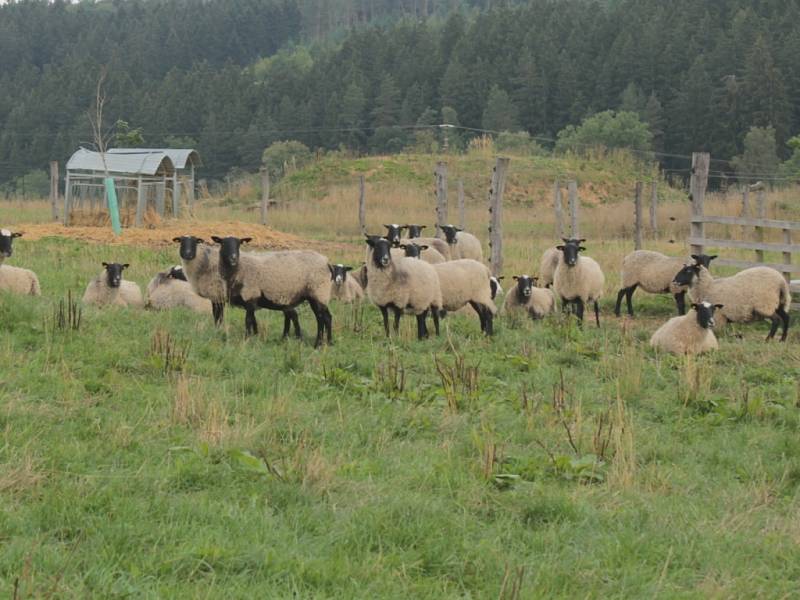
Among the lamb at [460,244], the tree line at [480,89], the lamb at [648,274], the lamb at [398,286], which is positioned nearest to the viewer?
the lamb at [398,286]

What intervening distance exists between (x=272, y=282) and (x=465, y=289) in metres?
3.31

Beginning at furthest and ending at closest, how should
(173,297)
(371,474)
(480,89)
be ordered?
(480,89)
(173,297)
(371,474)

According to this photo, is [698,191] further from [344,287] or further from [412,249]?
[344,287]

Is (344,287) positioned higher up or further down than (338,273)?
further down

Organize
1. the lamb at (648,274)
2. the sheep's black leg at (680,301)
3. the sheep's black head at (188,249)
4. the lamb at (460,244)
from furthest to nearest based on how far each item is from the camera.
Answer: the lamb at (460,244) < the lamb at (648,274) < the sheep's black leg at (680,301) < the sheep's black head at (188,249)

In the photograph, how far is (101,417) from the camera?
7.17 m

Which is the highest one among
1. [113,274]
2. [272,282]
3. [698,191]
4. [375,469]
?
[698,191]

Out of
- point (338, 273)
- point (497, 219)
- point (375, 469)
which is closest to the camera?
point (375, 469)

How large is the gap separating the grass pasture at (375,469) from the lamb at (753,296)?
3121 mm

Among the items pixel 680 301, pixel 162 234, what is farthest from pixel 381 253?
pixel 162 234

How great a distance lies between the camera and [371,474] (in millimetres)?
6457

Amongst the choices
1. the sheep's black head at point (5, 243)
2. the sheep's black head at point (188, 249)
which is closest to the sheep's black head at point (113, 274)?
the sheep's black head at point (5, 243)

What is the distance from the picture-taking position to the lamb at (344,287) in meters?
15.0

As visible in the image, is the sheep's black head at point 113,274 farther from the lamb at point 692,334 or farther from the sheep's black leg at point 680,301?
the sheep's black leg at point 680,301
